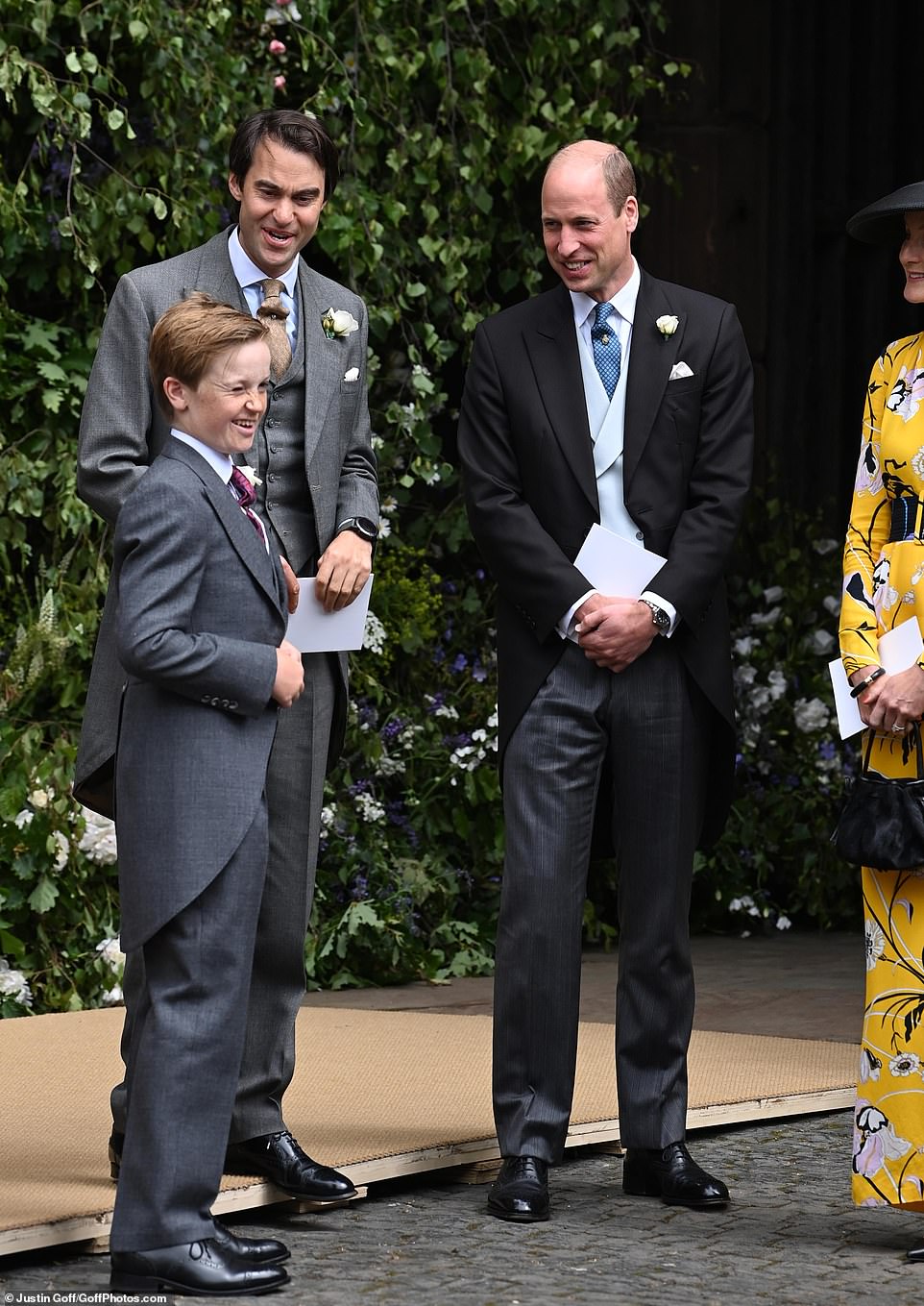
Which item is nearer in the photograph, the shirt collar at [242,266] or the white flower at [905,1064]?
the white flower at [905,1064]

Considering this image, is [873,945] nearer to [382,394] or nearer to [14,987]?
[14,987]

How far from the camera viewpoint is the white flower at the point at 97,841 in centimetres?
549

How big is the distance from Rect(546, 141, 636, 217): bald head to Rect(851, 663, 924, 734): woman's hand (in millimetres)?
998

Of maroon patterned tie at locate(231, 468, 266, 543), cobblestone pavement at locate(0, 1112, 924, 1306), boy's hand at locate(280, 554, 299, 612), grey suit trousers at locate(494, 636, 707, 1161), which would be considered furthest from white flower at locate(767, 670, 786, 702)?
maroon patterned tie at locate(231, 468, 266, 543)

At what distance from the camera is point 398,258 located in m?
6.32

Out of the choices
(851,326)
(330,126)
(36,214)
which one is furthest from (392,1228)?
(851,326)

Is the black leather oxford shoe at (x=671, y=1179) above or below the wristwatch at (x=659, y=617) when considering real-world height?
below

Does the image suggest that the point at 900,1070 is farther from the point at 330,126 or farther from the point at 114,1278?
the point at 330,126

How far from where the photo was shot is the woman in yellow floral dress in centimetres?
343

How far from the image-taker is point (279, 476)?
12.2 feet

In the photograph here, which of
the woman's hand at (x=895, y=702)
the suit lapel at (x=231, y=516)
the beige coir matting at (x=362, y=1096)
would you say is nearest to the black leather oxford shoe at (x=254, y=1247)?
the beige coir matting at (x=362, y=1096)

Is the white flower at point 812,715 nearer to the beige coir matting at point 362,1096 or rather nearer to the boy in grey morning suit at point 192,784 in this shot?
the beige coir matting at point 362,1096

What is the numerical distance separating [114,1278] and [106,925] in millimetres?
2498

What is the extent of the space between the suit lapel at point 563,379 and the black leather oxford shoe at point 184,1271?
4.88ft
